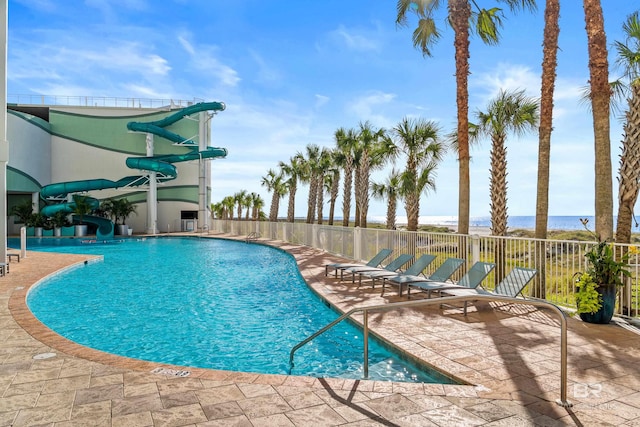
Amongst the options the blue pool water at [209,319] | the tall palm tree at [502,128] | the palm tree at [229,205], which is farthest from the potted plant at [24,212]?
the tall palm tree at [502,128]

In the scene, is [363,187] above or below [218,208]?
above

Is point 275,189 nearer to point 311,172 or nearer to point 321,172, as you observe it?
point 311,172

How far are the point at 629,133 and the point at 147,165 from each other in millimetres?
32122

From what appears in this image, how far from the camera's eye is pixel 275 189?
38.0 m

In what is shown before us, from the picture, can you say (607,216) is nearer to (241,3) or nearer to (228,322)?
(228,322)

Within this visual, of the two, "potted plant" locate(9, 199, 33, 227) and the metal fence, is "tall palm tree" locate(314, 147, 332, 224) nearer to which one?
the metal fence

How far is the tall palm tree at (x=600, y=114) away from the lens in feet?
22.5

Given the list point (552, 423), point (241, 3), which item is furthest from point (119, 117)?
point (552, 423)

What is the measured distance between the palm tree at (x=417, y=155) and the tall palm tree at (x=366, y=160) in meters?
6.38

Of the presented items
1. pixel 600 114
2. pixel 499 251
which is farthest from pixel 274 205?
pixel 600 114

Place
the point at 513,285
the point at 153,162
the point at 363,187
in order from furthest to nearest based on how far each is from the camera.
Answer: the point at 153,162, the point at 363,187, the point at 513,285

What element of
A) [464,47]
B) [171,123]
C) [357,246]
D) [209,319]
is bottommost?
[209,319]

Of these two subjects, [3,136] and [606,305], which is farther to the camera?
[3,136]

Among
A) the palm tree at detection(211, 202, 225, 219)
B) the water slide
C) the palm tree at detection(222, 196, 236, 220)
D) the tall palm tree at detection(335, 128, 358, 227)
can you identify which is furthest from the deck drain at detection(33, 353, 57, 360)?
the palm tree at detection(211, 202, 225, 219)
